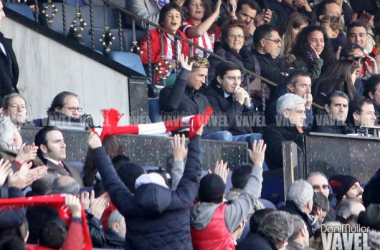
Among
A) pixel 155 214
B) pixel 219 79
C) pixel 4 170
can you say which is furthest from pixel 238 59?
pixel 155 214

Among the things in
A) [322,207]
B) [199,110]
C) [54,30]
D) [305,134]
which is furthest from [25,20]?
[322,207]

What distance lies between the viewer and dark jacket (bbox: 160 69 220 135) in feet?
56.3

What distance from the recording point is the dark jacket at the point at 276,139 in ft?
54.5

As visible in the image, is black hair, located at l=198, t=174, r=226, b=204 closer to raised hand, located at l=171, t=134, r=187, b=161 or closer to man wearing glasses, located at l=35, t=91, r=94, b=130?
raised hand, located at l=171, t=134, r=187, b=161

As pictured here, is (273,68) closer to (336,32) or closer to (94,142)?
(336,32)

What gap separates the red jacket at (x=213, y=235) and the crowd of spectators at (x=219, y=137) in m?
0.01

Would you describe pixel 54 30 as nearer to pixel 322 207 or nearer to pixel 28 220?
pixel 322 207

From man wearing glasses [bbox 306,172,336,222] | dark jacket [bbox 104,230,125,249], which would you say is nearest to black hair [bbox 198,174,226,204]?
dark jacket [bbox 104,230,125,249]

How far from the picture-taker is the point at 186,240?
12180mm

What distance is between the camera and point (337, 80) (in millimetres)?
19328

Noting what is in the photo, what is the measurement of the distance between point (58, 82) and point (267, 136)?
9.05 feet

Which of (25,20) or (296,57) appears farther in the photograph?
(296,57)

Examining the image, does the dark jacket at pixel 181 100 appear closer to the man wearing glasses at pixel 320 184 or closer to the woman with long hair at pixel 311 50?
the man wearing glasses at pixel 320 184

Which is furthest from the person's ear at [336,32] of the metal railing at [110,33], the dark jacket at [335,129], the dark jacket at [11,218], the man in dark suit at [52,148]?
the dark jacket at [11,218]
